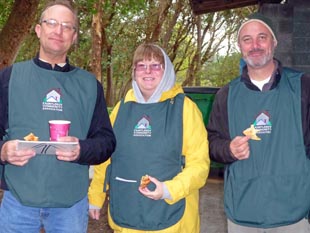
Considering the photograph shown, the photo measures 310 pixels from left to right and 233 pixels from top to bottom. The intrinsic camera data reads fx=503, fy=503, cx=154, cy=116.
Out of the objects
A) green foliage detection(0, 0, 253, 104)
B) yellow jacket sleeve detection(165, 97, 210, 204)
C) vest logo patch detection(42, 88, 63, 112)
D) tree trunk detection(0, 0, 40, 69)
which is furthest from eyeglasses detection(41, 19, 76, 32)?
green foliage detection(0, 0, 253, 104)

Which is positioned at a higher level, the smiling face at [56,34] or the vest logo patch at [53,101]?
the smiling face at [56,34]

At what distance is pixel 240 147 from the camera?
9.87ft

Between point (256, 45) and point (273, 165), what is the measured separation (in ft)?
2.54

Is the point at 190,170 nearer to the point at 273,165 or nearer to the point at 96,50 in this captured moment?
the point at 273,165

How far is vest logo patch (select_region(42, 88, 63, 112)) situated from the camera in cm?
303

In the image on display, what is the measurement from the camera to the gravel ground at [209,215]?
249 inches

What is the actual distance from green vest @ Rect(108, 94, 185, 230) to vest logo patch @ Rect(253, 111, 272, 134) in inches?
19.2

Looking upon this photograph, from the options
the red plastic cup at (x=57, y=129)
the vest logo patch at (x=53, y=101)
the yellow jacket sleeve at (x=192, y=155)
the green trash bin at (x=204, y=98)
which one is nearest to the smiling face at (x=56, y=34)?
the vest logo patch at (x=53, y=101)

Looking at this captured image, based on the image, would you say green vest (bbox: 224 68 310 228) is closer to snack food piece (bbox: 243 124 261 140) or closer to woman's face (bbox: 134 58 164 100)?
snack food piece (bbox: 243 124 261 140)

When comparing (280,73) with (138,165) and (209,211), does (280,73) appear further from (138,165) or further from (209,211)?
(209,211)

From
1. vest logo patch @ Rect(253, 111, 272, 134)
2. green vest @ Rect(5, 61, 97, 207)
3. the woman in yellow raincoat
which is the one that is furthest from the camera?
the woman in yellow raincoat

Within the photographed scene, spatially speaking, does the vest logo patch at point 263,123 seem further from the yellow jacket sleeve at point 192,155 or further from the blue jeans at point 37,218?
the blue jeans at point 37,218

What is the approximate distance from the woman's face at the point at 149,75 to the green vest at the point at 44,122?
40cm

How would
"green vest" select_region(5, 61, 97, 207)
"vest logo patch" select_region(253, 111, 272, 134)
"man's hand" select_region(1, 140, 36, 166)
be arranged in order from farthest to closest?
"vest logo patch" select_region(253, 111, 272, 134) → "green vest" select_region(5, 61, 97, 207) → "man's hand" select_region(1, 140, 36, 166)
